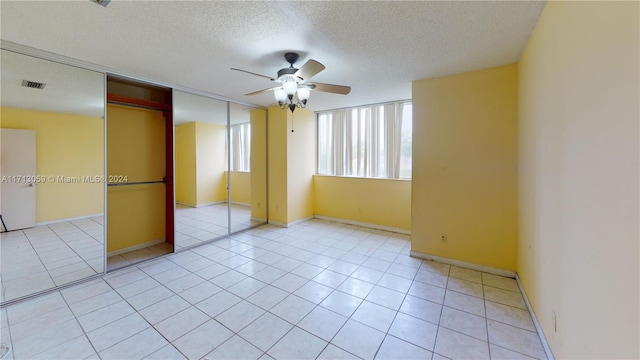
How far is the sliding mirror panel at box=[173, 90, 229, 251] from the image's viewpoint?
157 inches

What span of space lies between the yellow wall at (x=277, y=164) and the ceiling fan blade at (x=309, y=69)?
2515 millimetres

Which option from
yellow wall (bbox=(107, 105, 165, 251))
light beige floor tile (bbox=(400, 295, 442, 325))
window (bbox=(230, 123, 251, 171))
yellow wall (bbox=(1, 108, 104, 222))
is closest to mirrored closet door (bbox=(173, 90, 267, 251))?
window (bbox=(230, 123, 251, 171))

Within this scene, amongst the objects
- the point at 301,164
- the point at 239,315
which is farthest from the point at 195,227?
the point at 239,315

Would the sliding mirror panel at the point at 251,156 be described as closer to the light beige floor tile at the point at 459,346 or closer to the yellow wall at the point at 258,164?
the yellow wall at the point at 258,164

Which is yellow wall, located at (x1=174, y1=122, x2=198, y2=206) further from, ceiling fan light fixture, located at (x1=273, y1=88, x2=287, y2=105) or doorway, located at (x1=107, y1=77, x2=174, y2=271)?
ceiling fan light fixture, located at (x1=273, y1=88, x2=287, y2=105)

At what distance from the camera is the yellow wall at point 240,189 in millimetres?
5883

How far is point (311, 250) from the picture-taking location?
147 inches

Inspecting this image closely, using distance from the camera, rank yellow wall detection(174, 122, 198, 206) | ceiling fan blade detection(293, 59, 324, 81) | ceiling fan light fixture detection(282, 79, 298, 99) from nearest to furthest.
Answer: ceiling fan blade detection(293, 59, 324, 81) < ceiling fan light fixture detection(282, 79, 298, 99) < yellow wall detection(174, 122, 198, 206)

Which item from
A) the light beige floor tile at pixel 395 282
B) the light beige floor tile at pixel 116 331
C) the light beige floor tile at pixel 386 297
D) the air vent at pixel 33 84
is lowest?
the light beige floor tile at pixel 116 331

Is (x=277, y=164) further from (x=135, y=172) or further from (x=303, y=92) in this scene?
(x=303, y=92)

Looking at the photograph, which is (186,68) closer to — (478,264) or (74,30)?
(74,30)

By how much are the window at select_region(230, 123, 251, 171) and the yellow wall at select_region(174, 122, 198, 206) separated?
0.90 metres

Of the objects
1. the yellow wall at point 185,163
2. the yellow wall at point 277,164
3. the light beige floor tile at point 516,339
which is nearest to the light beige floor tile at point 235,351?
the light beige floor tile at point 516,339

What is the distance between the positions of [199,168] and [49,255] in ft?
8.21
